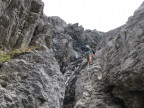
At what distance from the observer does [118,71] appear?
1010cm

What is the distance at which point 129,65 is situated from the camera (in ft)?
30.4

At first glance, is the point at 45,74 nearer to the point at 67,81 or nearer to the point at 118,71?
the point at 118,71

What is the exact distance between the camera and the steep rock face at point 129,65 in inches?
352

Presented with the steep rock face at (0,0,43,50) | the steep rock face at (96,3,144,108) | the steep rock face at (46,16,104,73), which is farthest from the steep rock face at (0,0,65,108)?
the steep rock face at (46,16,104,73)

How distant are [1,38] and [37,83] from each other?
14.5ft

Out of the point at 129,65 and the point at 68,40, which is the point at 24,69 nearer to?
the point at 129,65

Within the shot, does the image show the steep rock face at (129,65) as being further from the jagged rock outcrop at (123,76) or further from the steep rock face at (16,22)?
Result: the steep rock face at (16,22)

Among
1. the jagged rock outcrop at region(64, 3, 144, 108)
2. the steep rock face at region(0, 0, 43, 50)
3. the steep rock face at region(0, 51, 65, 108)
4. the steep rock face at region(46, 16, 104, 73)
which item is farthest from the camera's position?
the steep rock face at region(46, 16, 104, 73)

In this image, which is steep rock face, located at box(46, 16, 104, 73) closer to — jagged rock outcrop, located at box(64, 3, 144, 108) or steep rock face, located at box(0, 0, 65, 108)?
steep rock face, located at box(0, 0, 65, 108)

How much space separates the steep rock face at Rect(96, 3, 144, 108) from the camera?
352 inches

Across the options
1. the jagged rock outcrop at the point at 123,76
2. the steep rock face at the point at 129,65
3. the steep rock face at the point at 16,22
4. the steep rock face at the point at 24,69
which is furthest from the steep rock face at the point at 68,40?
the steep rock face at the point at 129,65

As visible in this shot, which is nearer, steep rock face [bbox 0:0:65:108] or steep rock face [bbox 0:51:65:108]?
steep rock face [bbox 0:51:65:108]

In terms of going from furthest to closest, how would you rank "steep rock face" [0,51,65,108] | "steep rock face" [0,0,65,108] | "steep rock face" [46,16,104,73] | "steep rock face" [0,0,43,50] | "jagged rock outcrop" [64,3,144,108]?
"steep rock face" [46,16,104,73]
"steep rock face" [0,0,43,50]
"steep rock face" [0,0,65,108]
"jagged rock outcrop" [64,3,144,108]
"steep rock face" [0,51,65,108]

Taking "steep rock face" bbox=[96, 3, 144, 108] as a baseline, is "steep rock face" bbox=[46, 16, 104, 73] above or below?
above
